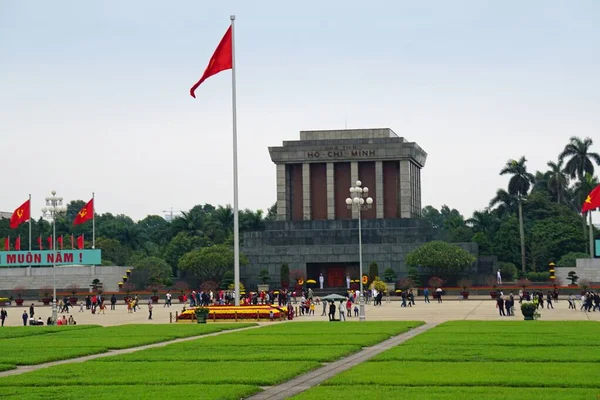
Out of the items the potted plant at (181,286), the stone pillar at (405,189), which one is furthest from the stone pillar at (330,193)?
the potted plant at (181,286)

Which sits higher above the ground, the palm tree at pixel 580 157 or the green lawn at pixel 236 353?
Result: the palm tree at pixel 580 157

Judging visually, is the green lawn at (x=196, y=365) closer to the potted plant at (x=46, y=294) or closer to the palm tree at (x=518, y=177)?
the potted plant at (x=46, y=294)

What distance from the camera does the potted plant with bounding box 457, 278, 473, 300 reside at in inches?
3610

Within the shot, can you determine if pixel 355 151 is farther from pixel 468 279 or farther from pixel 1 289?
pixel 1 289

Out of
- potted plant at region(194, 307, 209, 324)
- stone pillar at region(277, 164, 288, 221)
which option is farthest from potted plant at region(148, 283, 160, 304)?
A: potted plant at region(194, 307, 209, 324)

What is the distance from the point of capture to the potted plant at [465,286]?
91.7 meters

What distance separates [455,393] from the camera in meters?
25.5

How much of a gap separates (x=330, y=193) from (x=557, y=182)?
44.2m

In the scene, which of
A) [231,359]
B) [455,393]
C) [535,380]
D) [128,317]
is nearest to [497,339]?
[231,359]

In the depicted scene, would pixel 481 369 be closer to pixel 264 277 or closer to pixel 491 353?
pixel 491 353

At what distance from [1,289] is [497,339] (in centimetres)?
7698

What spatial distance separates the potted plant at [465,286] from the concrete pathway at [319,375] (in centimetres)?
4908

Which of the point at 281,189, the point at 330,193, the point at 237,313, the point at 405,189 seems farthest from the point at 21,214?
the point at 237,313

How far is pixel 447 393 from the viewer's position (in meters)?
25.5
